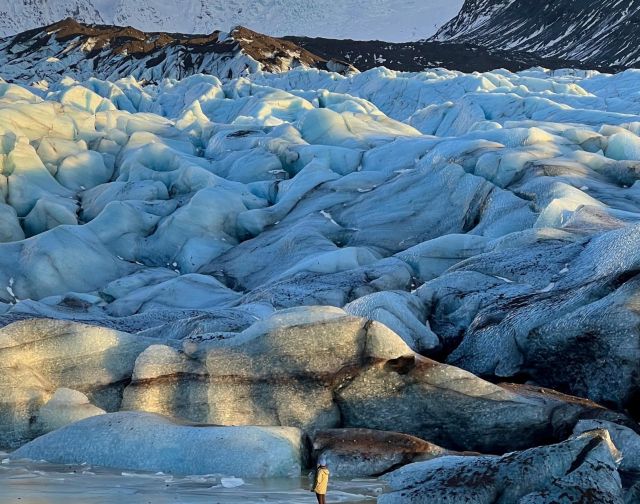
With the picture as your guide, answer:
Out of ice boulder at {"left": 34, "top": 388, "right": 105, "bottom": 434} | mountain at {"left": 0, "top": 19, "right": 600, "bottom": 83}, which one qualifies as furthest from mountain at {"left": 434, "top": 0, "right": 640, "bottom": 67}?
ice boulder at {"left": 34, "top": 388, "right": 105, "bottom": 434}

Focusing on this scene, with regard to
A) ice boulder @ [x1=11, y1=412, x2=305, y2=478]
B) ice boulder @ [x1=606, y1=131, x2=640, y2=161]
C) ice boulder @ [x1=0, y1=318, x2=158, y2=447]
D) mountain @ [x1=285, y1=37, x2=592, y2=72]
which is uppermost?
mountain @ [x1=285, y1=37, x2=592, y2=72]

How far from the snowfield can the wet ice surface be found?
1.44ft

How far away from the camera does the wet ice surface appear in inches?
287

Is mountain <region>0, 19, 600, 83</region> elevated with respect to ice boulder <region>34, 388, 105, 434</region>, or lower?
elevated

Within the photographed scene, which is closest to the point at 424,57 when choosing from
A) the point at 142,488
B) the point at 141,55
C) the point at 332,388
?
the point at 141,55

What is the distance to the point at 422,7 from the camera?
191 m

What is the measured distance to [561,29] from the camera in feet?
426

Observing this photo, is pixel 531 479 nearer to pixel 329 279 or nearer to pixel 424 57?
pixel 329 279

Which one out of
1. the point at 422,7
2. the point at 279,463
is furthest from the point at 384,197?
the point at 422,7

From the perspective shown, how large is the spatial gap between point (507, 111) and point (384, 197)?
58.9 ft

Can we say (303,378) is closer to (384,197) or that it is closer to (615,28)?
(384,197)

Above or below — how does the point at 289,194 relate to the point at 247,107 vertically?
below

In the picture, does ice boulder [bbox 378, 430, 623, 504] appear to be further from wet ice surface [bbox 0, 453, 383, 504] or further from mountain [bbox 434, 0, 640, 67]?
mountain [bbox 434, 0, 640, 67]

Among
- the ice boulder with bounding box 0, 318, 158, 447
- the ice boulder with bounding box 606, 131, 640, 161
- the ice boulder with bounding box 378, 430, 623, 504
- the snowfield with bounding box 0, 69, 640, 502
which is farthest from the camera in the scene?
the ice boulder with bounding box 606, 131, 640, 161
